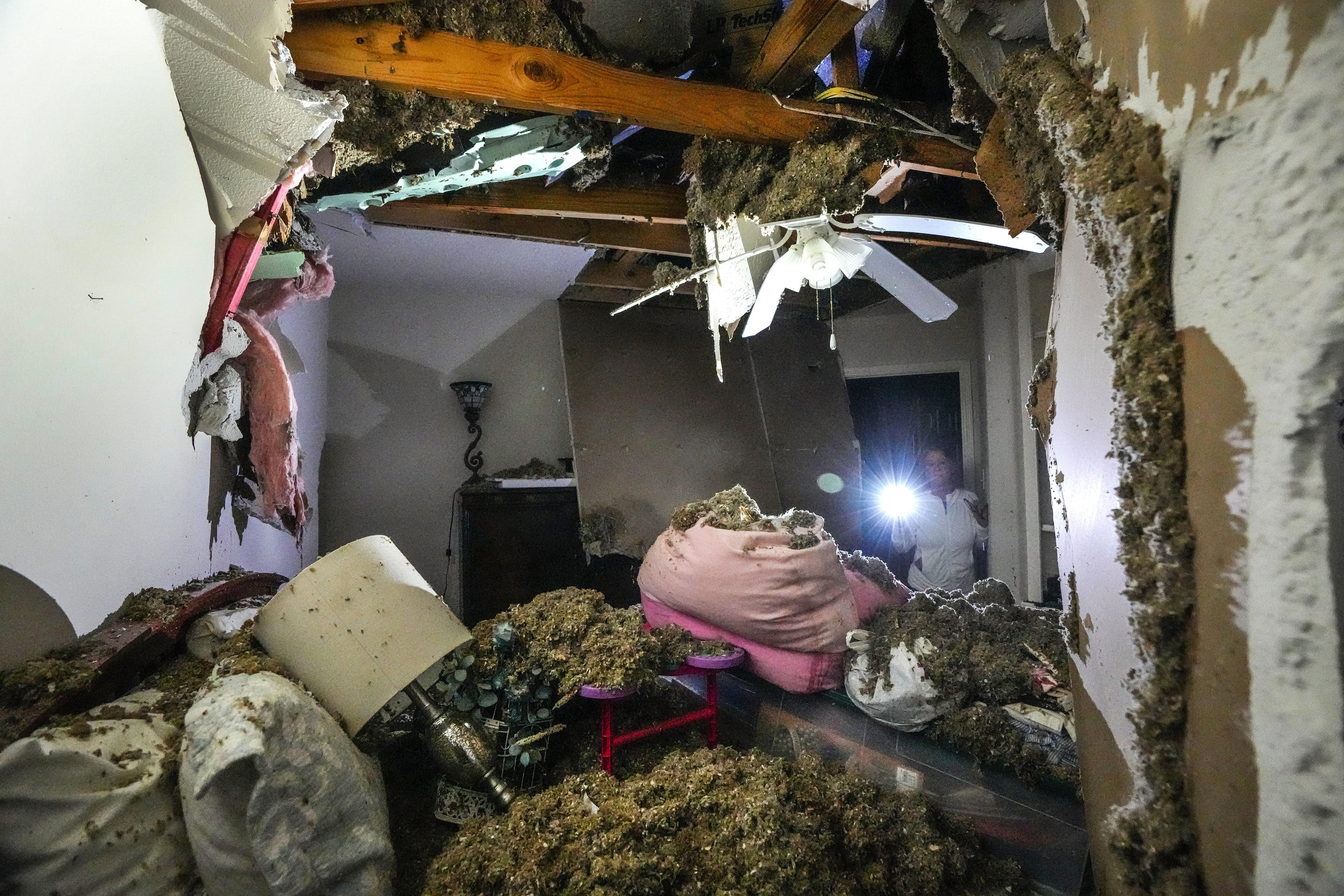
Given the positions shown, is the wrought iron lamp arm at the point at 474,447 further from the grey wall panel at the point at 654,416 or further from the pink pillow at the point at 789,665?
the pink pillow at the point at 789,665

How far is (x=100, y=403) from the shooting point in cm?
118

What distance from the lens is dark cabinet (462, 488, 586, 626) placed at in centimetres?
336

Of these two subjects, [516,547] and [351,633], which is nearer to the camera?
[351,633]

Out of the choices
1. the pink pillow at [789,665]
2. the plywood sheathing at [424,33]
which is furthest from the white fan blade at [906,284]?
the pink pillow at [789,665]

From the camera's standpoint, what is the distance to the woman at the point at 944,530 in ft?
11.0

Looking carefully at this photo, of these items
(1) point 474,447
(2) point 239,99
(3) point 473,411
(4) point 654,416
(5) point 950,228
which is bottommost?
(1) point 474,447

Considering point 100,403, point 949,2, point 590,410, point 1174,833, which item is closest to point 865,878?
point 1174,833

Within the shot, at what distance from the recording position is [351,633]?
1.33 metres

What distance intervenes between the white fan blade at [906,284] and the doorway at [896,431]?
161cm

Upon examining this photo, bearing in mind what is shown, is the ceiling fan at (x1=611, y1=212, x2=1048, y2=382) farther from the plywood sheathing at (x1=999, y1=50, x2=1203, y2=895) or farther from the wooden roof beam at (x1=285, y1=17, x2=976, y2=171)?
the plywood sheathing at (x1=999, y1=50, x2=1203, y2=895)

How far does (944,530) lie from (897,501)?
58 centimetres

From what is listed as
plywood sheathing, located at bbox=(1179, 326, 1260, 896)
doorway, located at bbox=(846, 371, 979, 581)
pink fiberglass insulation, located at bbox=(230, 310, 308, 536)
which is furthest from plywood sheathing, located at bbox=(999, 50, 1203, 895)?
doorway, located at bbox=(846, 371, 979, 581)

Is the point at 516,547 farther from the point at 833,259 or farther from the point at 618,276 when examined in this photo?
the point at 833,259

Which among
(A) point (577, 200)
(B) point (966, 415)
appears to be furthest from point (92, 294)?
(B) point (966, 415)
